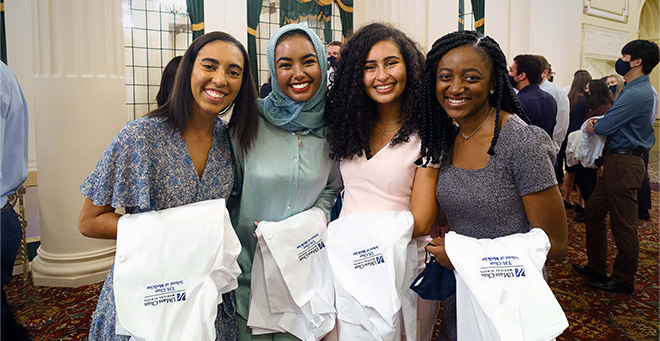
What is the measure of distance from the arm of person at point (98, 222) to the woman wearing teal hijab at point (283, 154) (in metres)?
0.51

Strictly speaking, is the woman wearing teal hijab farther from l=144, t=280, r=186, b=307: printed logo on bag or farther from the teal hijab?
l=144, t=280, r=186, b=307: printed logo on bag

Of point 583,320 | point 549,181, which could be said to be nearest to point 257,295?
point 549,181

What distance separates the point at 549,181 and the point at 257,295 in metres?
1.19

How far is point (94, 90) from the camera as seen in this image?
3.77m

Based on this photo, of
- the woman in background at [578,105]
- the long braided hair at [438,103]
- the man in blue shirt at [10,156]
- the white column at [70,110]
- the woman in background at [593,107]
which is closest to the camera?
the long braided hair at [438,103]

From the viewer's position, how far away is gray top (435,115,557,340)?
1382 mm

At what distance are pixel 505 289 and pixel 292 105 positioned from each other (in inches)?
44.3

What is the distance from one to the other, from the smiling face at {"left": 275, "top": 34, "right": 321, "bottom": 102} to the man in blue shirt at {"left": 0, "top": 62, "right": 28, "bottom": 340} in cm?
134

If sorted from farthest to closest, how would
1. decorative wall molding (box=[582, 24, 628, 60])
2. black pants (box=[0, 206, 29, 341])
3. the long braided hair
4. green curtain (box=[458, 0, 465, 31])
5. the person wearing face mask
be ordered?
1. decorative wall molding (box=[582, 24, 628, 60])
2. green curtain (box=[458, 0, 465, 31])
3. the person wearing face mask
4. black pants (box=[0, 206, 29, 341])
5. the long braided hair

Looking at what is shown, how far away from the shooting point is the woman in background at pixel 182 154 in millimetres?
1558

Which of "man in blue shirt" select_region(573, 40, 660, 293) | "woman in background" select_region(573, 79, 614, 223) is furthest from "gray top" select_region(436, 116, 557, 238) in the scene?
"woman in background" select_region(573, 79, 614, 223)

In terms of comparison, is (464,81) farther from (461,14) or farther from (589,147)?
(461,14)

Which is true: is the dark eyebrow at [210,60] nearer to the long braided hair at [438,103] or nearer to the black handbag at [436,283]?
the long braided hair at [438,103]

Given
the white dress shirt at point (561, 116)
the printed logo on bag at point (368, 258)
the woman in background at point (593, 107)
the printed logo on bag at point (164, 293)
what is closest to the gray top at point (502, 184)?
the printed logo on bag at point (368, 258)
